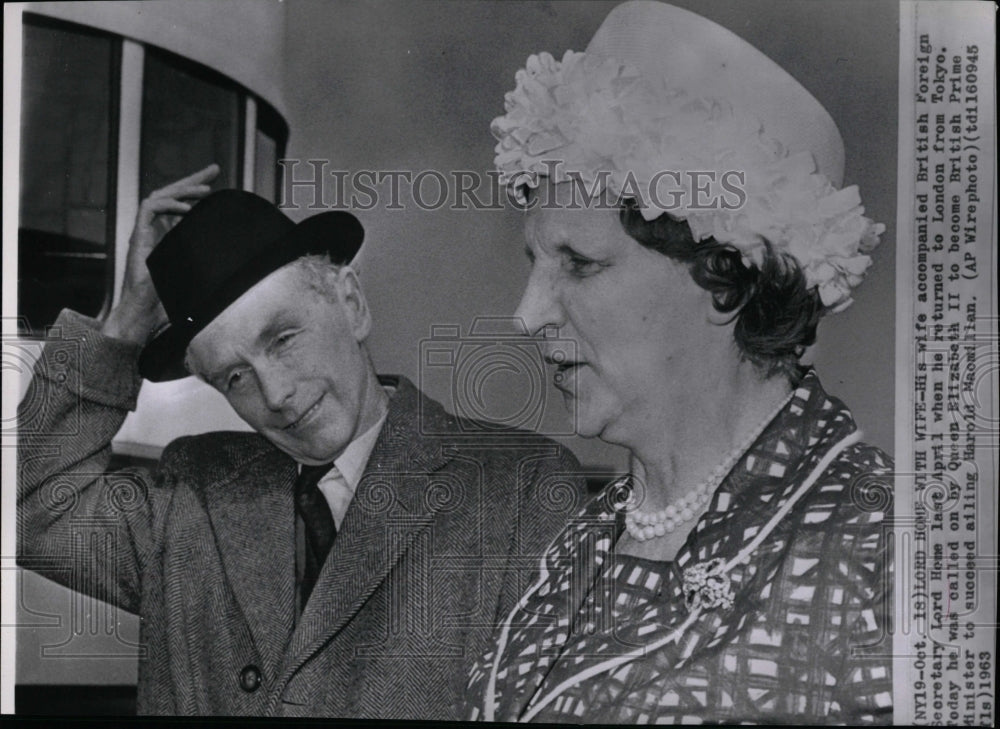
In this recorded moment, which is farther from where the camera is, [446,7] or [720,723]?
[446,7]

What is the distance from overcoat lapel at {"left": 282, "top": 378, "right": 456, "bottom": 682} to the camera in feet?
9.41

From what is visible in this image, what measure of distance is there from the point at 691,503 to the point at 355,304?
0.92 meters

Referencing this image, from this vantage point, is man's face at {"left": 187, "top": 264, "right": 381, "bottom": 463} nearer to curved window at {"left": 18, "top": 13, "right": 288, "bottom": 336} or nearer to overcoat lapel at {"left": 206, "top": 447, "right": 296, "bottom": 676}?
overcoat lapel at {"left": 206, "top": 447, "right": 296, "bottom": 676}

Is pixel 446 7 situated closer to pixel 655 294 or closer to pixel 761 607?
pixel 655 294

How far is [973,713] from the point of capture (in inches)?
111

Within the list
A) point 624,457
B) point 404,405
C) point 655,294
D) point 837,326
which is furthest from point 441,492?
point 837,326

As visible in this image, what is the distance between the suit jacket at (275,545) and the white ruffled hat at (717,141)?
662mm

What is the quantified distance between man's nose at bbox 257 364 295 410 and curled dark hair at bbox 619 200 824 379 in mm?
881

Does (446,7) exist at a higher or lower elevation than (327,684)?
higher

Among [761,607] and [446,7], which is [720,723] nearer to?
[761,607]

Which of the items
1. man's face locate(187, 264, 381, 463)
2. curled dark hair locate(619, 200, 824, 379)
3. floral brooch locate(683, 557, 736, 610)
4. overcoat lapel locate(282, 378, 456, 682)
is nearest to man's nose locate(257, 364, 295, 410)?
man's face locate(187, 264, 381, 463)

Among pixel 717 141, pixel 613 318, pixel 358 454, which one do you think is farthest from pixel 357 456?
pixel 717 141

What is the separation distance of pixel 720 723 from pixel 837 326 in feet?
3.12

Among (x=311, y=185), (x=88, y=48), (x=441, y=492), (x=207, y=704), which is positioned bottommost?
(x=207, y=704)
